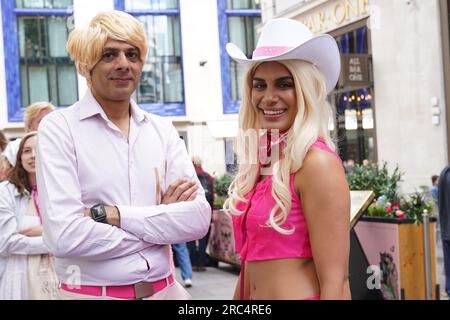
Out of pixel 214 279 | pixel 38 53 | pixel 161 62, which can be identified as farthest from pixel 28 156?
pixel 214 279

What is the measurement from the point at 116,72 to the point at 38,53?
2.11 ft

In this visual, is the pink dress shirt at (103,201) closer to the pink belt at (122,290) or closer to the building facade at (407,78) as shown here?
the pink belt at (122,290)

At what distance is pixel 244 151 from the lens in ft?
5.74

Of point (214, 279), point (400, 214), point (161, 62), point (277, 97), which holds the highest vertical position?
point (161, 62)

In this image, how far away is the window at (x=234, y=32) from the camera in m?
2.32

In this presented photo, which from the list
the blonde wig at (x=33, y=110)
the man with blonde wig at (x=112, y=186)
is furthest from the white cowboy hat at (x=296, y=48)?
the blonde wig at (x=33, y=110)

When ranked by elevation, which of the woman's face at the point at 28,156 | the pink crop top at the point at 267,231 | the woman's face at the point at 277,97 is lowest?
the pink crop top at the point at 267,231

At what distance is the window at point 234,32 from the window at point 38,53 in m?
0.58

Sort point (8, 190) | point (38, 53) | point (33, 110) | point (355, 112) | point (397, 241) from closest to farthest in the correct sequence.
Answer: point (38, 53) < point (33, 110) < point (8, 190) < point (397, 241) < point (355, 112)

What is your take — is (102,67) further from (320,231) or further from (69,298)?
(320,231)

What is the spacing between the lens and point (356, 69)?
27.9 ft

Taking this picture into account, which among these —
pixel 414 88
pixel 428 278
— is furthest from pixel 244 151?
pixel 414 88

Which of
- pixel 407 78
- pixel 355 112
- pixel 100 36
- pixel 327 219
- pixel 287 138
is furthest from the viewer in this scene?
pixel 407 78

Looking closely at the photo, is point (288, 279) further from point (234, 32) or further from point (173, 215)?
point (234, 32)
